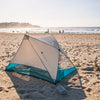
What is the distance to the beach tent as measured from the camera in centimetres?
387

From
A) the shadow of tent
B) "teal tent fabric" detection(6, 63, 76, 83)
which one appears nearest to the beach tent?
"teal tent fabric" detection(6, 63, 76, 83)

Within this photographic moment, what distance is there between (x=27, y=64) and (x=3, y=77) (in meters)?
0.94

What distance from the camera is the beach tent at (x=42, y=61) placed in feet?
12.7

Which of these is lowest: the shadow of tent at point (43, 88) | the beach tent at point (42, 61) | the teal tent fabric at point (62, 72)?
the shadow of tent at point (43, 88)

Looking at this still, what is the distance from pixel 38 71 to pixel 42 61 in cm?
50

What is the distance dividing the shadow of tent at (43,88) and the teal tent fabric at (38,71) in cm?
13

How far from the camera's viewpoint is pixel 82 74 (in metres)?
4.35

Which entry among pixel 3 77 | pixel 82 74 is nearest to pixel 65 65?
pixel 82 74

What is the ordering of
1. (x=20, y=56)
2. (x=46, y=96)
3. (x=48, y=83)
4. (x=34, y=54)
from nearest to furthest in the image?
(x=46, y=96), (x=48, y=83), (x=34, y=54), (x=20, y=56)

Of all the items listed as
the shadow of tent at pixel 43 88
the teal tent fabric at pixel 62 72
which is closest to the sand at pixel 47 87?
the shadow of tent at pixel 43 88

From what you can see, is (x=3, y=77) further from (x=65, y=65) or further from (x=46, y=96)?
(x=65, y=65)

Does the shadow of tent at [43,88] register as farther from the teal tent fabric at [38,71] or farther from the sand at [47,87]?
the teal tent fabric at [38,71]

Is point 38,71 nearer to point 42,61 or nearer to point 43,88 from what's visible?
point 42,61

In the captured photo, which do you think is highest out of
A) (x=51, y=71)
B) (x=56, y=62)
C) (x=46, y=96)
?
(x=56, y=62)
